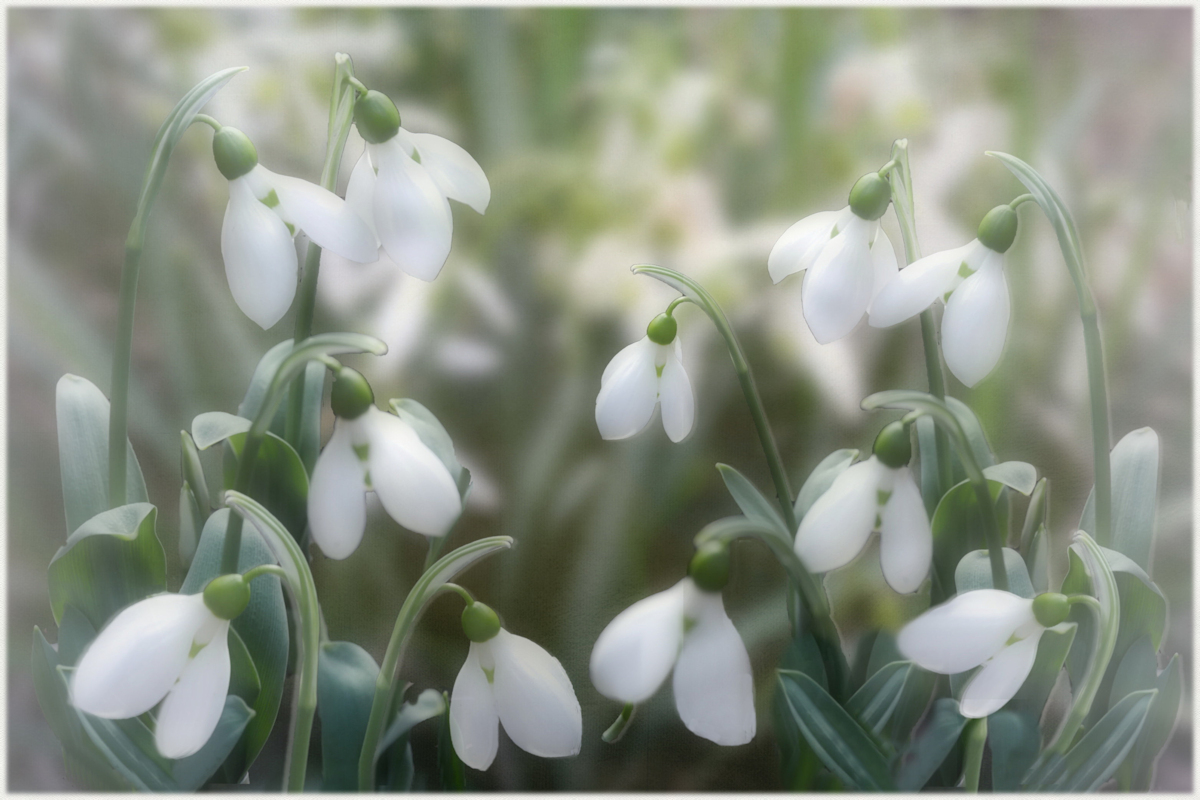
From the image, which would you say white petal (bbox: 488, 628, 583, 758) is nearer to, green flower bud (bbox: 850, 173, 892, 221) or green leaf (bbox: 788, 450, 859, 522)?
green leaf (bbox: 788, 450, 859, 522)

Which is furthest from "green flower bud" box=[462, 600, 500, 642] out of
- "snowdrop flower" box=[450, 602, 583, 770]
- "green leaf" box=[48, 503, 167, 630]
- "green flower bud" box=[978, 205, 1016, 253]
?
"green flower bud" box=[978, 205, 1016, 253]

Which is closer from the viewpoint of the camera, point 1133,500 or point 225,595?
point 225,595

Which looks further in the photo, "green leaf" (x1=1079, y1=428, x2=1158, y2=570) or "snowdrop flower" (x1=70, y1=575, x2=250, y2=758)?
"green leaf" (x1=1079, y1=428, x2=1158, y2=570)

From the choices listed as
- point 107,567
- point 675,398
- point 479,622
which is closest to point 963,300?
point 675,398

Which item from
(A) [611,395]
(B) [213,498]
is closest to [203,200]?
(B) [213,498]

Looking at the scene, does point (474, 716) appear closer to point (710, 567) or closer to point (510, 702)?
point (510, 702)

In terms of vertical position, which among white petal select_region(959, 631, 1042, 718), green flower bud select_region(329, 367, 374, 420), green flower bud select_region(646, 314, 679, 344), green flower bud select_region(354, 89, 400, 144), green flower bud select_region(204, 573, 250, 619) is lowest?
white petal select_region(959, 631, 1042, 718)

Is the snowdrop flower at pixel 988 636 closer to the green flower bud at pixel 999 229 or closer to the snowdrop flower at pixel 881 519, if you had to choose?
the snowdrop flower at pixel 881 519

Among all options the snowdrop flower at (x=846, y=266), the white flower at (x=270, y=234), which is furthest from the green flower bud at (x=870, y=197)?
the white flower at (x=270, y=234)
